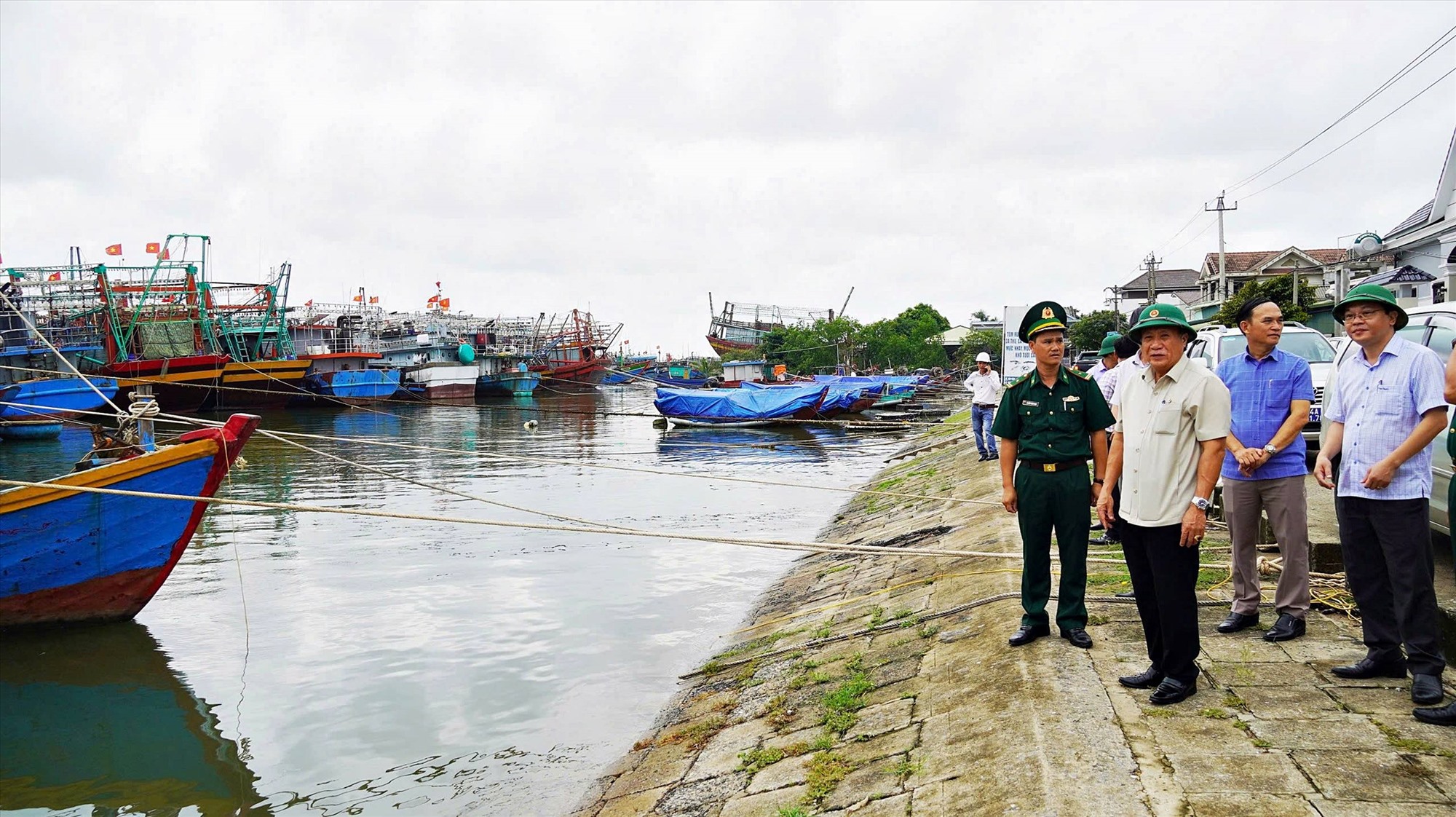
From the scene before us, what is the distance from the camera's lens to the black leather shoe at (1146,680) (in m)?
4.19

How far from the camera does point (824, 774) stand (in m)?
4.46

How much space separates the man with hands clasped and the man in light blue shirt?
0.64 meters

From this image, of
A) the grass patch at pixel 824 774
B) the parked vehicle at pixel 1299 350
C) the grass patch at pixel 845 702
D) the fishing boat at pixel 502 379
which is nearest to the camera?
the grass patch at pixel 824 774

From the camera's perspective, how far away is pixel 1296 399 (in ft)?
15.6

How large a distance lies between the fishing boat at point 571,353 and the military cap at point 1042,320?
68205 mm

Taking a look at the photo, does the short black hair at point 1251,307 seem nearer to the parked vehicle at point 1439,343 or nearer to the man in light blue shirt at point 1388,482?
the parked vehicle at point 1439,343

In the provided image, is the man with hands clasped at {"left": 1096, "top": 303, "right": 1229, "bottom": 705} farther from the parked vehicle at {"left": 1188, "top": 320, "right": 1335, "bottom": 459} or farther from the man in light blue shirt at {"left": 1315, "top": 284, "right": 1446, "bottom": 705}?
the parked vehicle at {"left": 1188, "top": 320, "right": 1335, "bottom": 459}

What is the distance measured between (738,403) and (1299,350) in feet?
84.0

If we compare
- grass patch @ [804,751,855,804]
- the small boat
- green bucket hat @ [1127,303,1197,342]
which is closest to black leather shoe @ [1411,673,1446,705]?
green bucket hat @ [1127,303,1197,342]

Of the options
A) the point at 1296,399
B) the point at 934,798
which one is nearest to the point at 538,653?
the point at 934,798

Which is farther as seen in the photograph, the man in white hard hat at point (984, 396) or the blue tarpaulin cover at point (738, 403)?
the blue tarpaulin cover at point (738, 403)

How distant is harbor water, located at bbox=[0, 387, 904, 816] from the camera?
6277mm

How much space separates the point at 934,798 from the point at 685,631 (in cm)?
558

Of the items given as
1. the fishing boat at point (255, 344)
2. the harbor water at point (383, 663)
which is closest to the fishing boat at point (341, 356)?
the fishing boat at point (255, 344)
